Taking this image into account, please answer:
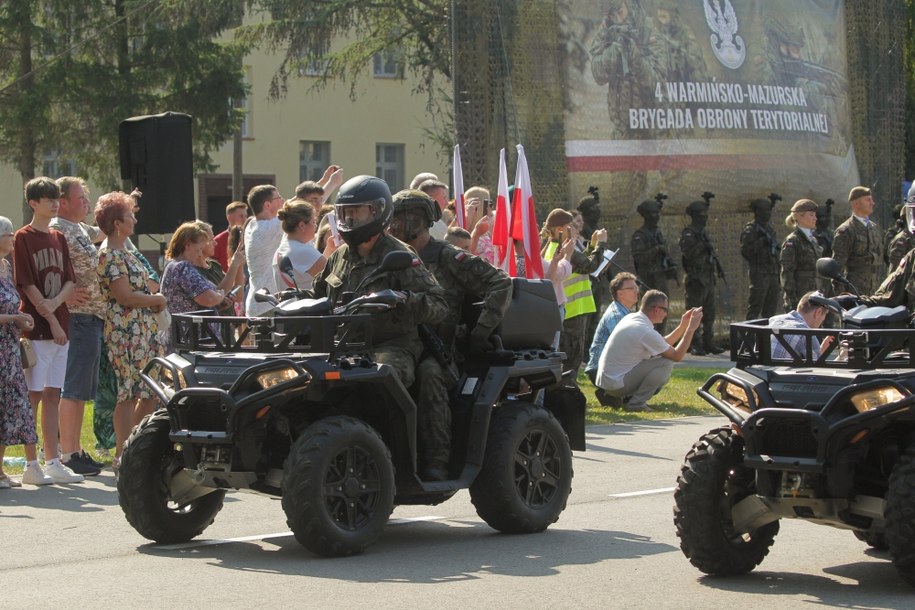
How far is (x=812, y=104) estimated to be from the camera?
2488cm

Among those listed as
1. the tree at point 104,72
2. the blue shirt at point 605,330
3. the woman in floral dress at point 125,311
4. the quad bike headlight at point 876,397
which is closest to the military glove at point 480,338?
the quad bike headlight at point 876,397

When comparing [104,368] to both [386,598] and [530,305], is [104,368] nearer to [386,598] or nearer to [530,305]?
[530,305]

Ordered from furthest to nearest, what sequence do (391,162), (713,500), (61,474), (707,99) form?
1. (391,162)
2. (707,99)
3. (61,474)
4. (713,500)

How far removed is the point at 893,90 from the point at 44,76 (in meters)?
17.5

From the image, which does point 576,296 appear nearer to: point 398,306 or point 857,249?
point 857,249

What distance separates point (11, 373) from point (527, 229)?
529 centimetres

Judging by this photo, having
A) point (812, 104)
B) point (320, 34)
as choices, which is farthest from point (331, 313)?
point (320, 34)

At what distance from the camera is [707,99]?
22.6 metres

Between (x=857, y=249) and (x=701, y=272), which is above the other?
(x=857, y=249)

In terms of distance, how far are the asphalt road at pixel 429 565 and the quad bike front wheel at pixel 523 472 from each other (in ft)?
0.41

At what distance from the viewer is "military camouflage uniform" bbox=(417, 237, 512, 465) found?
8.85m

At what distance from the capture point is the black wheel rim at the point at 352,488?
26.9 feet

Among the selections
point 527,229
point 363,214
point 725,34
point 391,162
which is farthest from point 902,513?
point 391,162

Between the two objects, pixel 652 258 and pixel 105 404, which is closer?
pixel 105 404
